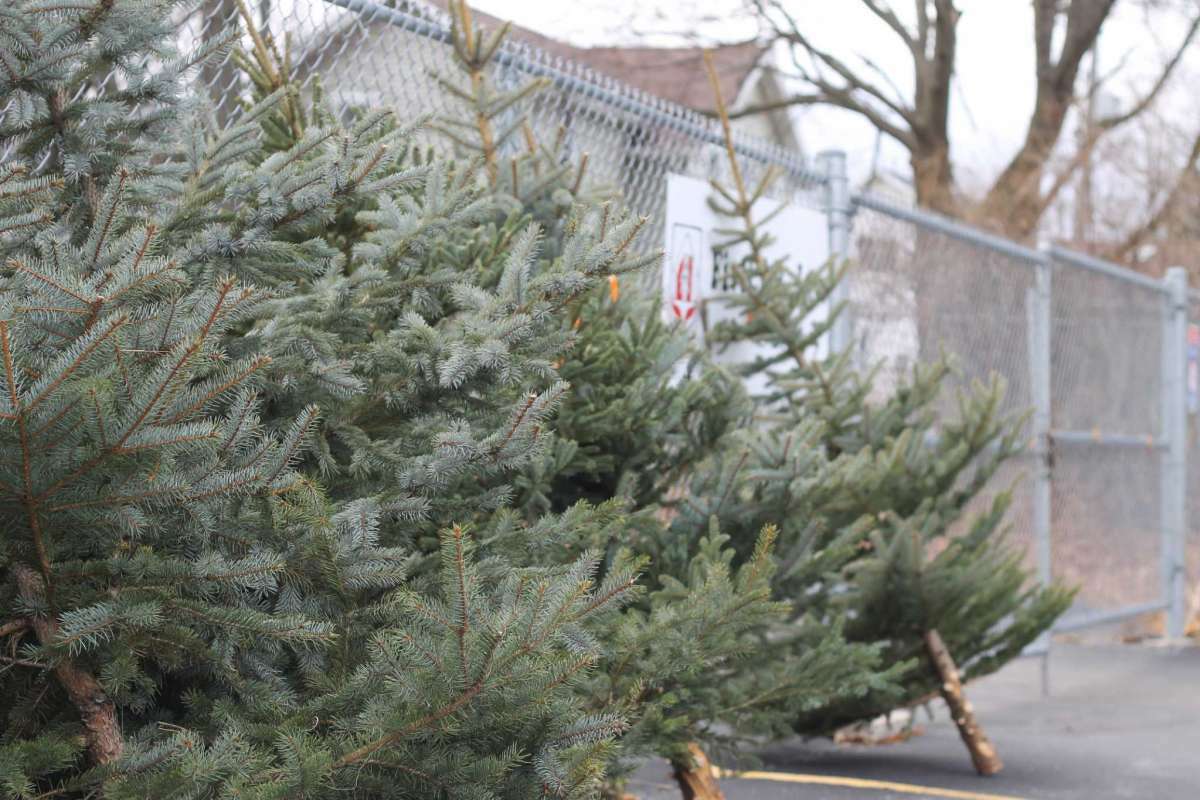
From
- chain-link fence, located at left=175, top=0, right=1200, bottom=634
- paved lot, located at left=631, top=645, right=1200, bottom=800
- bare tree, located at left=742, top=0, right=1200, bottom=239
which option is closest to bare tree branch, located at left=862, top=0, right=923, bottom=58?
bare tree, located at left=742, top=0, right=1200, bottom=239

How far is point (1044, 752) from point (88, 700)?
5.57m

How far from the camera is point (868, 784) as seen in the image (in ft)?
19.9

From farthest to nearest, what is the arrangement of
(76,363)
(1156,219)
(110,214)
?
1. (1156,219)
2. (110,214)
3. (76,363)

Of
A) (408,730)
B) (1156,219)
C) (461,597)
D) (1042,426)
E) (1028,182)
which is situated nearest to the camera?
(461,597)

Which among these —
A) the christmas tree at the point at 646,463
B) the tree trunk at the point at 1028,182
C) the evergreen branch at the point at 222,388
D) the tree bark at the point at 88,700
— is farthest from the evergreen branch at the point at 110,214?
the tree trunk at the point at 1028,182

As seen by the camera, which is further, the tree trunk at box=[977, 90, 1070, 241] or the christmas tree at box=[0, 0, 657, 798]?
the tree trunk at box=[977, 90, 1070, 241]

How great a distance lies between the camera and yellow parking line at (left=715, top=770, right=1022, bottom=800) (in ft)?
19.2

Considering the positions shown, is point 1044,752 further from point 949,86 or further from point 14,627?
point 949,86

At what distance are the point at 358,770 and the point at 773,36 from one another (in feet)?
58.8

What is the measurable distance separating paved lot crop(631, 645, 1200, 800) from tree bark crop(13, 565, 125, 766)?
9.72ft

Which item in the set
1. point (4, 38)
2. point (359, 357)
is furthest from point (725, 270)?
point (4, 38)

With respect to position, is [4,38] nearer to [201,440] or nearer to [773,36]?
[201,440]

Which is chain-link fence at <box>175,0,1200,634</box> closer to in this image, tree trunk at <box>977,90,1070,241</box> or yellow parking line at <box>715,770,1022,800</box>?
yellow parking line at <box>715,770,1022,800</box>

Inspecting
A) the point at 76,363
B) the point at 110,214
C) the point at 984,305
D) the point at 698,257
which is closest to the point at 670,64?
the point at 984,305
